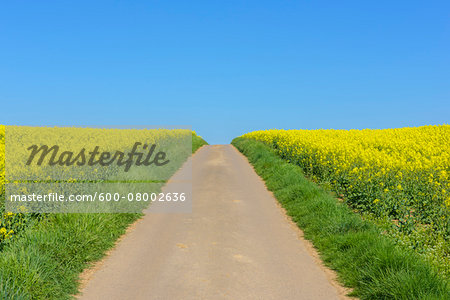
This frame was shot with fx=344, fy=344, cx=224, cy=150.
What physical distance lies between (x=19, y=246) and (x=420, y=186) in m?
12.1

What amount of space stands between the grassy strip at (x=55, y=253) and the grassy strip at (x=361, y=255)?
5231 mm

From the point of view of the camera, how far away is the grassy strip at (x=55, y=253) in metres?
5.54

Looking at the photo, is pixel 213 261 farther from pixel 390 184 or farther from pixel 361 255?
pixel 390 184

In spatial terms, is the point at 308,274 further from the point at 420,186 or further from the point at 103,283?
the point at 420,186

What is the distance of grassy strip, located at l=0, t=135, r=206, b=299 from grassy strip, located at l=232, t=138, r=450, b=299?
17.2 feet

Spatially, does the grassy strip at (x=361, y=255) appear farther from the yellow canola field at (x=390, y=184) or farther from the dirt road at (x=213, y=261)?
the yellow canola field at (x=390, y=184)

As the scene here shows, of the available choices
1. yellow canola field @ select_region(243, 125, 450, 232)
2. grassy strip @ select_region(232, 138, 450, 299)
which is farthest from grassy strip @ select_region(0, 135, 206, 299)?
yellow canola field @ select_region(243, 125, 450, 232)

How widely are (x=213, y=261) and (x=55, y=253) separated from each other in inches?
127

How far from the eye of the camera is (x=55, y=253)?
6.89 m

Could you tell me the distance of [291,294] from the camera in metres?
6.22

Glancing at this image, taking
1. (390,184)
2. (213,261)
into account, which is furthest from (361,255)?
(390,184)

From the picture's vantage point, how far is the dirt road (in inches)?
246

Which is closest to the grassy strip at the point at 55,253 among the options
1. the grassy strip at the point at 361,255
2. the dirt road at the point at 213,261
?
the dirt road at the point at 213,261

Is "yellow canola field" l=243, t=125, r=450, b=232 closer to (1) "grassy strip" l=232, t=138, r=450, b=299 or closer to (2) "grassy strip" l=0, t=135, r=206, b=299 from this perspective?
(1) "grassy strip" l=232, t=138, r=450, b=299
